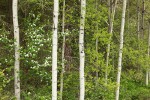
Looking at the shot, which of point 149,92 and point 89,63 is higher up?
point 89,63

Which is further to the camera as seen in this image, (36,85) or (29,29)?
(36,85)

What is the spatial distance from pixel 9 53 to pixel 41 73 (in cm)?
255

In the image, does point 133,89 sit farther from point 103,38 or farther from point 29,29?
point 29,29

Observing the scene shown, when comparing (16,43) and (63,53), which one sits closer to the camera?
(16,43)

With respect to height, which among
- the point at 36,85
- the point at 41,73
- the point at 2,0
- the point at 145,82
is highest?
the point at 2,0

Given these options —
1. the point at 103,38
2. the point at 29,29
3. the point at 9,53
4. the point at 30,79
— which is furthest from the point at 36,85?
the point at 103,38

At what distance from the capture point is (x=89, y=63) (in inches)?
522

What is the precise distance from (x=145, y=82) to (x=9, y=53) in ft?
37.2

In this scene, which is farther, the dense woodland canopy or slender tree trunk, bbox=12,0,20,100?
the dense woodland canopy

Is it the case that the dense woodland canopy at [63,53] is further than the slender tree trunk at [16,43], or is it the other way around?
the dense woodland canopy at [63,53]

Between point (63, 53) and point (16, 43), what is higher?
point (16, 43)

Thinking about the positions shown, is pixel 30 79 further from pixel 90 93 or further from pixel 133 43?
pixel 133 43

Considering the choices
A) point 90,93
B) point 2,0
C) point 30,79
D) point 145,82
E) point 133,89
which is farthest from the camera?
point 145,82

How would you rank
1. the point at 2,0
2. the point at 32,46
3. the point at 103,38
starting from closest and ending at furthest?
the point at 32,46, the point at 103,38, the point at 2,0
